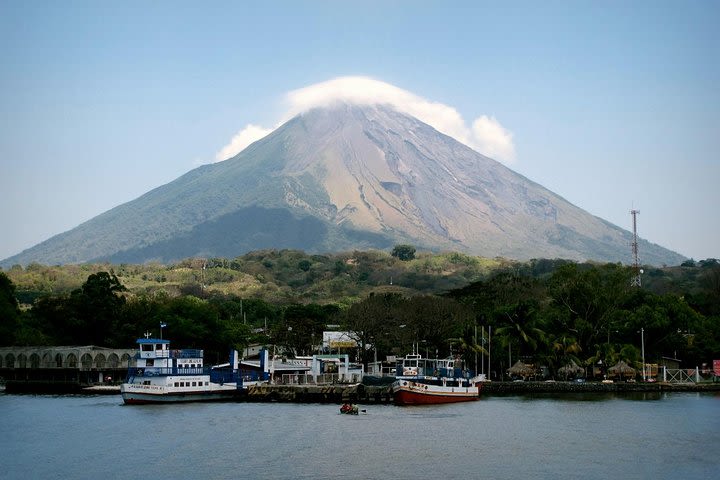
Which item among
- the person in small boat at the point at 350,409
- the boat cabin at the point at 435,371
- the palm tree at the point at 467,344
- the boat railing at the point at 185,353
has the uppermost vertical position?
the palm tree at the point at 467,344

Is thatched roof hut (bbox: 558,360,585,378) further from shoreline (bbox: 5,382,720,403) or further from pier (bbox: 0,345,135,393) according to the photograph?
pier (bbox: 0,345,135,393)

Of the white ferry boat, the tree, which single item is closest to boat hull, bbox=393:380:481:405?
the white ferry boat

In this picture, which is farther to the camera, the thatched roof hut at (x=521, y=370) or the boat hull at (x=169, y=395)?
the thatched roof hut at (x=521, y=370)

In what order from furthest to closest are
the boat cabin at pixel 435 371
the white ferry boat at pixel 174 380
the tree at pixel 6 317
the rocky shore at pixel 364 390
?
1. the tree at pixel 6 317
2. the rocky shore at pixel 364 390
3. the boat cabin at pixel 435 371
4. the white ferry boat at pixel 174 380

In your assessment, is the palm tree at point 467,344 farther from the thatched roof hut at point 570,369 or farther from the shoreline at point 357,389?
the thatched roof hut at point 570,369

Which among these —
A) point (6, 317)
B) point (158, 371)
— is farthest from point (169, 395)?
point (6, 317)

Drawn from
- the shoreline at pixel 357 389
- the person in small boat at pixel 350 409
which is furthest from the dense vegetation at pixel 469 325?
the person in small boat at pixel 350 409

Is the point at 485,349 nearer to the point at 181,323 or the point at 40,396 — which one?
the point at 181,323

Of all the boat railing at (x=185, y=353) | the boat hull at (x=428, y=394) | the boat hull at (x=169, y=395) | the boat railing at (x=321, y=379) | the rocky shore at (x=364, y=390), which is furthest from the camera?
the boat railing at (x=321, y=379)
